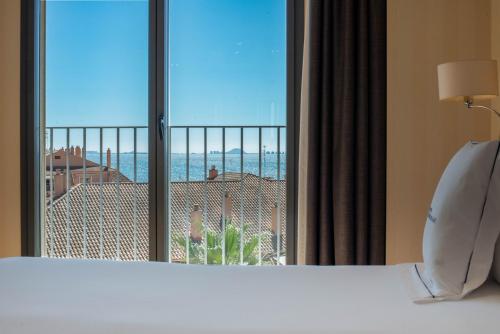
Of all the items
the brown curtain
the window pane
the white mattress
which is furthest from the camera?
the window pane

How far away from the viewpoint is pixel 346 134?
2559 millimetres

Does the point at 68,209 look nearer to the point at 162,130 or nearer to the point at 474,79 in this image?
the point at 162,130

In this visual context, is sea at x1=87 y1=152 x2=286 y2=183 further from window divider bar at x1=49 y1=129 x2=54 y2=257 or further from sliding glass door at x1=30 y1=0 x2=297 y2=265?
window divider bar at x1=49 y1=129 x2=54 y2=257

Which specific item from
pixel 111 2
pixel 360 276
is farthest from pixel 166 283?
pixel 111 2

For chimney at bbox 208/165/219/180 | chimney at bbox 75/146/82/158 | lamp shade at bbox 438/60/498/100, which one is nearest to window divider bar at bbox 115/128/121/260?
chimney at bbox 75/146/82/158

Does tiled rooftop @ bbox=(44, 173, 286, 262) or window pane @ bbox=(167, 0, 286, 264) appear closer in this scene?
window pane @ bbox=(167, 0, 286, 264)

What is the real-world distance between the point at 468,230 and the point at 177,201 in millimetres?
2531

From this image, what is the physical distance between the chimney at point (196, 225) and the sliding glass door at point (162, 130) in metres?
0.01

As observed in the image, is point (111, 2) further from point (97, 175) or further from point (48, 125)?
point (97, 175)

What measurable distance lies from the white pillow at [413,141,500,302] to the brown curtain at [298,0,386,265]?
134 centimetres

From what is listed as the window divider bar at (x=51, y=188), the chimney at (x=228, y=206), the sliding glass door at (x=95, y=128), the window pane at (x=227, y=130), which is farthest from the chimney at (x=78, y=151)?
the chimney at (x=228, y=206)

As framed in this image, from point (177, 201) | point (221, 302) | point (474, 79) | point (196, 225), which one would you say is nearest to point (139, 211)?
point (177, 201)

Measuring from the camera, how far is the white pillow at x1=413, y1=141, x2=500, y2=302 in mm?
1162

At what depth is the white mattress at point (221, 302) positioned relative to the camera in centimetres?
98
